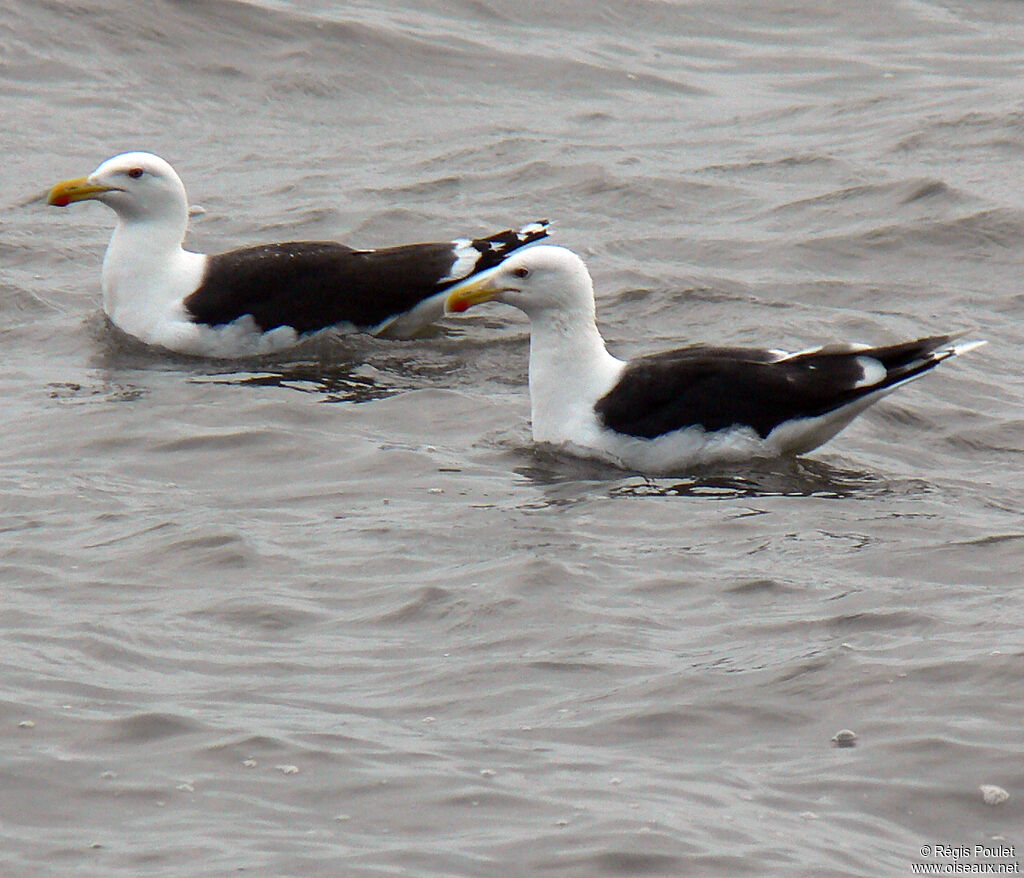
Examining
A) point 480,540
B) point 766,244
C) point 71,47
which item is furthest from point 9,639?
point 71,47

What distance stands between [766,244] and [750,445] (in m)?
3.66

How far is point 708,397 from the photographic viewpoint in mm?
8242

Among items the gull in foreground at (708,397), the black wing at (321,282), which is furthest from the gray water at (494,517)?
the black wing at (321,282)

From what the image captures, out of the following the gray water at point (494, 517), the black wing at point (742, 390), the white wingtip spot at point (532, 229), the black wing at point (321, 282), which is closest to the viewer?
the gray water at point (494, 517)

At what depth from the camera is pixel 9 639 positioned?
5.96 metres

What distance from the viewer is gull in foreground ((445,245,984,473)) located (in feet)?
27.1

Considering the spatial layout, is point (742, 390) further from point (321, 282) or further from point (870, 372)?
point (321, 282)

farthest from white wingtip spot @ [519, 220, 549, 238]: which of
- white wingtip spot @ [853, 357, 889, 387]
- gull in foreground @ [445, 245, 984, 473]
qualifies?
white wingtip spot @ [853, 357, 889, 387]

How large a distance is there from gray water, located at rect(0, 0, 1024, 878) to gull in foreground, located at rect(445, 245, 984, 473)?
0.44 feet

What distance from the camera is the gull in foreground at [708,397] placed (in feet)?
27.1

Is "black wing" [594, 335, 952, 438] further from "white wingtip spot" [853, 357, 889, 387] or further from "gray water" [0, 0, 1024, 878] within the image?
"gray water" [0, 0, 1024, 878]

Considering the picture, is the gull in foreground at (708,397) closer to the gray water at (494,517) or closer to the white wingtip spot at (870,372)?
the white wingtip spot at (870,372)

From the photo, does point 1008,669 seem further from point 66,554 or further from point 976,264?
point 976,264

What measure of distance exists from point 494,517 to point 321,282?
9.85ft
